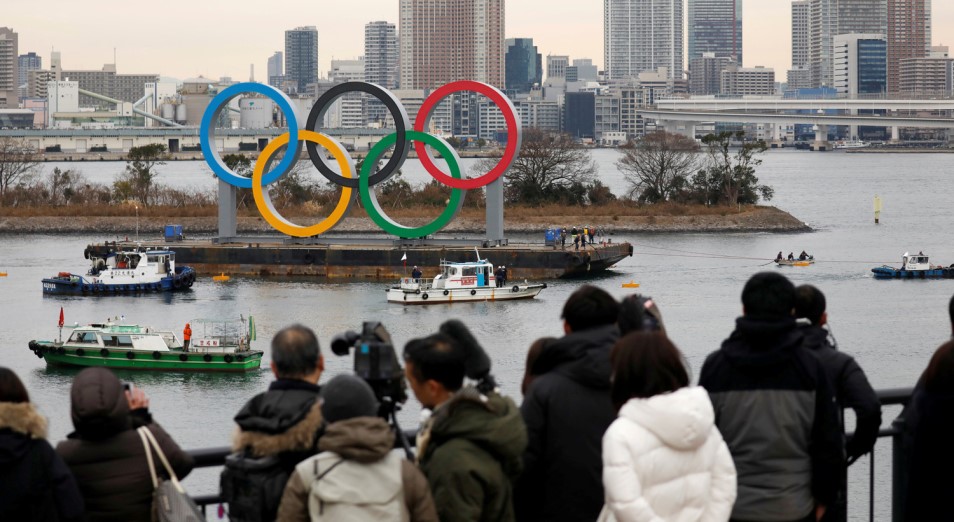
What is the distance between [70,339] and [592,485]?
2266 cm

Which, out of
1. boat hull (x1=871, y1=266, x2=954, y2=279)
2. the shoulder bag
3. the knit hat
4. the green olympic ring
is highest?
the green olympic ring

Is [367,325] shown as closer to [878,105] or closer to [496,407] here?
[496,407]

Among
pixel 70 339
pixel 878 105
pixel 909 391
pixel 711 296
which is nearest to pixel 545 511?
pixel 909 391

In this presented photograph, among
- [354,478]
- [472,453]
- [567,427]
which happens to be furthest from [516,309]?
[354,478]

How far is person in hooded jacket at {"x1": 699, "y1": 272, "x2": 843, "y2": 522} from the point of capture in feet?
17.5

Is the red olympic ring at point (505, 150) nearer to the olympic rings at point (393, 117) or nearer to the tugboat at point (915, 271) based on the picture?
the olympic rings at point (393, 117)

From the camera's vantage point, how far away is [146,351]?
2588cm

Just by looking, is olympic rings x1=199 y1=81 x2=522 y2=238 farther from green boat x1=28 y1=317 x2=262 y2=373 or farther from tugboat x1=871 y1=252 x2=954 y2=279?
green boat x1=28 y1=317 x2=262 y2=373

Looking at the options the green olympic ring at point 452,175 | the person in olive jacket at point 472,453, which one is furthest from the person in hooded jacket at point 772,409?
the green olympic ring at point 452,175

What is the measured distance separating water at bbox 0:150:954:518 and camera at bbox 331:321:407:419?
35.5 feet

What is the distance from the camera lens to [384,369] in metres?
4.81

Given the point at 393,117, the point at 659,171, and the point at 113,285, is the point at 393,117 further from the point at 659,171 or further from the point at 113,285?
the point at 659,171

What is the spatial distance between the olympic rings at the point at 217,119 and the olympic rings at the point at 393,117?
1.67ft

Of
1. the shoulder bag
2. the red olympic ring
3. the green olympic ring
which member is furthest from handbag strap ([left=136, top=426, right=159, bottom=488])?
the green olympic ring
